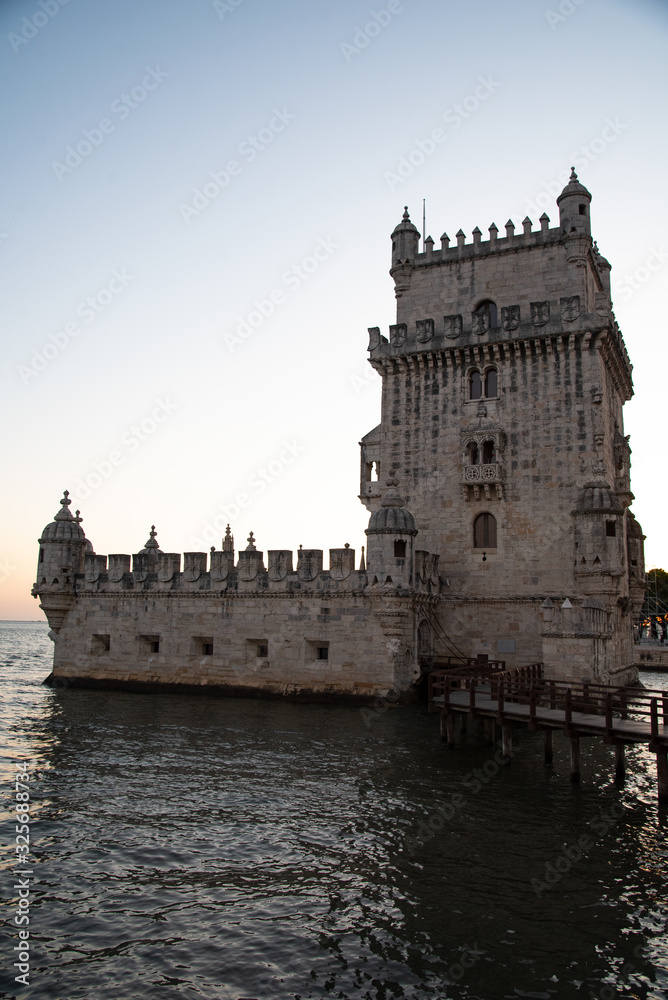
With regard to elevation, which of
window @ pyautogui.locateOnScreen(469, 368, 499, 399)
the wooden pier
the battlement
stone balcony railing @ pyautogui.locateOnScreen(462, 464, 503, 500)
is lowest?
the wooden pier

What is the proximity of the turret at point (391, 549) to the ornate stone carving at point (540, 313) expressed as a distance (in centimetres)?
905

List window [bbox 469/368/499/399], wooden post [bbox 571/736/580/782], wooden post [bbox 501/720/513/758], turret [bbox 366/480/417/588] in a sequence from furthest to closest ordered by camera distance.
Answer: window [bbox 469/368/499/399] < turret [bbox 366/480/417/588] < wooden post [bbox 501/720/513/758] < wooden post [bbox 571/736/580/782]

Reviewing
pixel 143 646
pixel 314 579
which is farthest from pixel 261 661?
pixel 143 646

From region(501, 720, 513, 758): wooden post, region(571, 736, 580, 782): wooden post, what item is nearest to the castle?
region(501, 720, 513, 758): wooden post

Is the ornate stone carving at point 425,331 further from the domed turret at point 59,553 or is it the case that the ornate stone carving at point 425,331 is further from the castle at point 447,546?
the domed turret at point 59,553

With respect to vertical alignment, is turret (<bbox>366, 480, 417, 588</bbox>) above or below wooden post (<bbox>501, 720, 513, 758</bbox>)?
above

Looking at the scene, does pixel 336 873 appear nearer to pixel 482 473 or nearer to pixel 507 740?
pixel 507 740

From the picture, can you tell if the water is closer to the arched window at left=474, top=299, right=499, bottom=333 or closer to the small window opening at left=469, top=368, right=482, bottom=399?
the small window opening at left=469, top=368, right=482, bottom=399

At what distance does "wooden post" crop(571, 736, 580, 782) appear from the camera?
1564 cm

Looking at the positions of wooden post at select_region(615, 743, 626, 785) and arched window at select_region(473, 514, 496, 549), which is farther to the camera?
arched window at select_region(473, 514, 496, 549)

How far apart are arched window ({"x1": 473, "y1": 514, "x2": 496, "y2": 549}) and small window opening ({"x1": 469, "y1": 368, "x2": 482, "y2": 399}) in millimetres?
4813

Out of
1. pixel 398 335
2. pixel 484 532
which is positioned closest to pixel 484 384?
pixel 398 335

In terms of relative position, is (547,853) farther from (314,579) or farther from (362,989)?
(314,579)

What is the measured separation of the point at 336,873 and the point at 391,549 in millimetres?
14022
